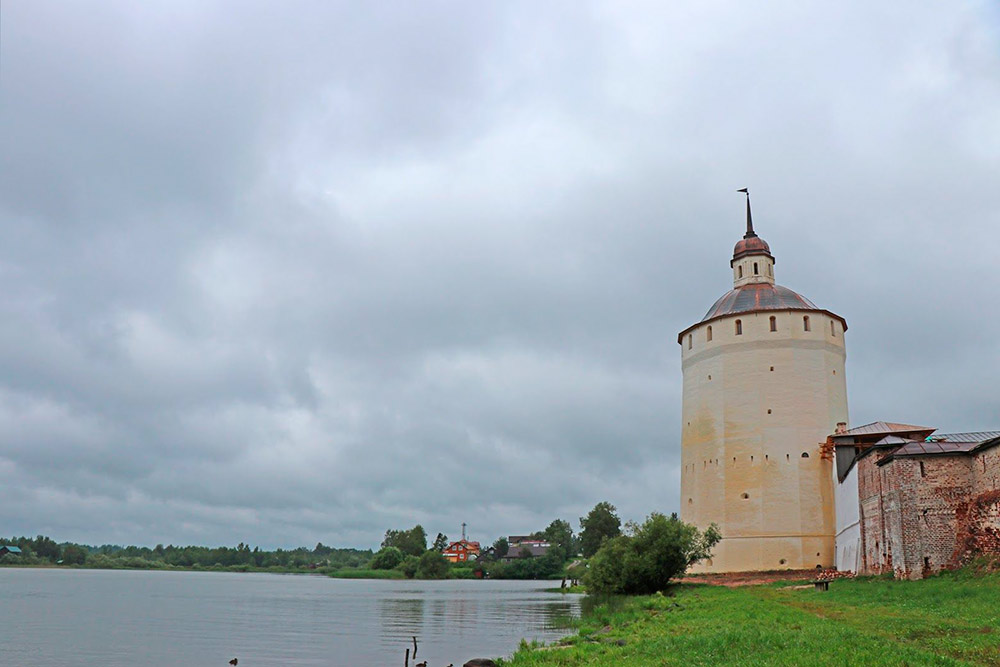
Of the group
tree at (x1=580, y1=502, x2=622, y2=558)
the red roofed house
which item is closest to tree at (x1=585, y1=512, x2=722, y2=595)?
tree at (x1=580, y1=502, x2=622, y2=558)

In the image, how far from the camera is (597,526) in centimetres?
7975

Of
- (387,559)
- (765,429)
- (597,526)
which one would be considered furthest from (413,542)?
(765,429)

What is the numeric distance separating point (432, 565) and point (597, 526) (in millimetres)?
21382

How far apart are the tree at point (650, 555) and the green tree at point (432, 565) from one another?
5470 centimetres

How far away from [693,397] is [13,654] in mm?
32419

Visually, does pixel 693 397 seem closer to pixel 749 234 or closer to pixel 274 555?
pixel 749 234

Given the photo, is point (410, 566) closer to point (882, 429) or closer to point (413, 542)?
point (413, 542)

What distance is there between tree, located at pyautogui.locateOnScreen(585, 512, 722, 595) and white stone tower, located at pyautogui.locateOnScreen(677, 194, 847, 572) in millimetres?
2648

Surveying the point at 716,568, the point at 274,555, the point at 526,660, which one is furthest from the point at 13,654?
the point at 274,555

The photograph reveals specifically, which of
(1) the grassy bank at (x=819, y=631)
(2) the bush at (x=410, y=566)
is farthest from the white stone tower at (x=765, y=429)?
(2) the bush at (x=410, y=566)

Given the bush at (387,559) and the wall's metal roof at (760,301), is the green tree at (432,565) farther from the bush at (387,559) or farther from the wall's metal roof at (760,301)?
the wall's metal roof at (760,301)

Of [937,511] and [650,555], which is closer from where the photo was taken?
[937,511]

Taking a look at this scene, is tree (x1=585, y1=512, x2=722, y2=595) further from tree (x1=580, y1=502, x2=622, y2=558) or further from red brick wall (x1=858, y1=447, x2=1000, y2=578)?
tree (x1=580, y1=502, x2=622, y2=558)

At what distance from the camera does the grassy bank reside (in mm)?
10672
